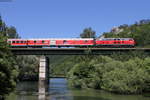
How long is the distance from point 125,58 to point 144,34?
118m

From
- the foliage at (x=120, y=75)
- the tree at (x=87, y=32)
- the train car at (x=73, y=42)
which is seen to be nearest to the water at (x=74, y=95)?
the foliage at (x=120, y=75)

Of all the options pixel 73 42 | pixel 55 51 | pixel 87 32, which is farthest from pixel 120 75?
pixel 87 32

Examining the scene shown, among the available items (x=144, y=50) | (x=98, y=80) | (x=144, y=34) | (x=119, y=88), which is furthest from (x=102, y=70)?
(x=144, y=34)

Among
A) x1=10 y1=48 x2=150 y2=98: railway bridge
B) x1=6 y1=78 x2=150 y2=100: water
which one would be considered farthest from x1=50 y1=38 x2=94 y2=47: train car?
x1=6 y1=78 x2=150 y2=100: water

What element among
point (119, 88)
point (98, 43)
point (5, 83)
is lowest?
point (119, 88)

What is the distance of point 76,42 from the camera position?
81125 mm

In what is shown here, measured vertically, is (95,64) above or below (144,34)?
below

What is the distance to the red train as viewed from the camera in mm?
80688

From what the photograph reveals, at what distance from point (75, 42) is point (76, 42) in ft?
0.99

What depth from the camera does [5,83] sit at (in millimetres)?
33844

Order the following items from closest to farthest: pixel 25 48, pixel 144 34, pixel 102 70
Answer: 1. pixel 102 70
2. pixel 25 48
3. pixel 144 34

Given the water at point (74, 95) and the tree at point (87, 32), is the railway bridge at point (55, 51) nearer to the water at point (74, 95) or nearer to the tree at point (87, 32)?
the water at point (74, 95)

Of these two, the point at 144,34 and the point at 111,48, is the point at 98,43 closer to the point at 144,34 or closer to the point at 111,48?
the point at 111,48

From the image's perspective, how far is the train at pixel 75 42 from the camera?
265 ft
